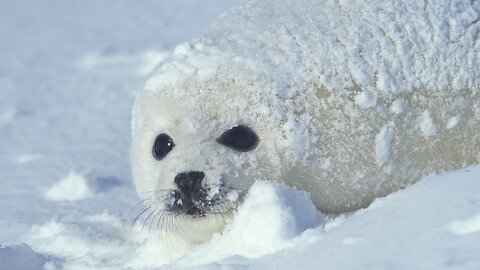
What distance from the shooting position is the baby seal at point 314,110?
10.4 feet

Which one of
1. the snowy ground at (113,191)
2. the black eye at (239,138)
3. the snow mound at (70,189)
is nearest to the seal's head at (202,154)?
the black eye at (239,138)

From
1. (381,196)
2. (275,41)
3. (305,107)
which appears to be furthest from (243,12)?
(381,196)

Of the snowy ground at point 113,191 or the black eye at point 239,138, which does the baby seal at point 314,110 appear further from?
the snowy ground at point 113,191

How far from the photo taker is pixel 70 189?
186 inches

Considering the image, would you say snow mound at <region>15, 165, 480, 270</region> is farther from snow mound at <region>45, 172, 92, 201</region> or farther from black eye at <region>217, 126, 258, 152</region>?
snow mound at <region>45, 172, 92, 201</region>

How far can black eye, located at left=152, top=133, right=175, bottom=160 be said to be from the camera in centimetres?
329

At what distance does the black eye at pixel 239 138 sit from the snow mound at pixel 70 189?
5.14ft

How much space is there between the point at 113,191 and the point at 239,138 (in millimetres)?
1580

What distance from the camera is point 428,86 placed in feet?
10.9

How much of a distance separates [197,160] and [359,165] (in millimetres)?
543

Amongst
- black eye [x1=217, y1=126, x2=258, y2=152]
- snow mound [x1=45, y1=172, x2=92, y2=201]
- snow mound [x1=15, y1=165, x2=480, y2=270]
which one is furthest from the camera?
snow mound [x1=45, y1=172, x2=92, y2=201]

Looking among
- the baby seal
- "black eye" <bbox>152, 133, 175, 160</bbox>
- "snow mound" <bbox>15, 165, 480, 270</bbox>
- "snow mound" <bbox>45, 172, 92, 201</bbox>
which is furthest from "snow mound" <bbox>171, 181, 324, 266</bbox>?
"snow mound" <bbox>45, 172, 92, 201</bbox>

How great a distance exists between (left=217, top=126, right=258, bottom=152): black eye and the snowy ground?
0.55 ft

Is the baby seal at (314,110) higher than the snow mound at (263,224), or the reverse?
the baby seal at (314,110)
